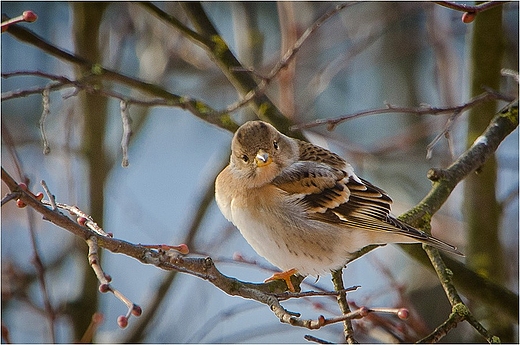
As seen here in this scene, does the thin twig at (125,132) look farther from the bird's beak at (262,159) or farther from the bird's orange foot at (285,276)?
the bird's orange foot at (285,276)

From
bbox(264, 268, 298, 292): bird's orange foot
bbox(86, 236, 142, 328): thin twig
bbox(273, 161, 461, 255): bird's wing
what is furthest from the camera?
bbox(273, 161, 461, 255): bird's wing

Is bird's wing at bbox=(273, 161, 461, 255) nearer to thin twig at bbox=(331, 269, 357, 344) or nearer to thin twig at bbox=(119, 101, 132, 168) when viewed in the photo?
thin twig at bbox=(331, 269, 357, 344)

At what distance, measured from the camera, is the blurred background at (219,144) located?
13.1 ft

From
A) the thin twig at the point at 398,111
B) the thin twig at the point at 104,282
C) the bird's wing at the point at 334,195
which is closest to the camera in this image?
the thin twig at the point at 104,282

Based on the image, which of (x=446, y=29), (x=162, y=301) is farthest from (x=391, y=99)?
(x=162, y=301)

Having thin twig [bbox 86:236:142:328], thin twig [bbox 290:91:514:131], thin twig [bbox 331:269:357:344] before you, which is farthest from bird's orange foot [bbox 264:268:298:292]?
thin twig [bbox 86:236:142:328]

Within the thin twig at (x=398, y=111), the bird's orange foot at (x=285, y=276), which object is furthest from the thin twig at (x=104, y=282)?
the bird's orange foot at (x=285, y=276)

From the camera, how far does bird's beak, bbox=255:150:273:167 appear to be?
3.14 metres

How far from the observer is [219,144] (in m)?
7.02

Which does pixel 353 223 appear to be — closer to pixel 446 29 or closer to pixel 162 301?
pixel 162 301

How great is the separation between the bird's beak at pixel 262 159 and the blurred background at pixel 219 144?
1.54 feet

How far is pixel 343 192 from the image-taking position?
3287 millimetres

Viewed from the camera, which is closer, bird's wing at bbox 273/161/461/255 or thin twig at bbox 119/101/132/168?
thin twig at bbox 119/101/132/168

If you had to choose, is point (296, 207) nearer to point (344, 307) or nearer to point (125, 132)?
point (344, 307)
